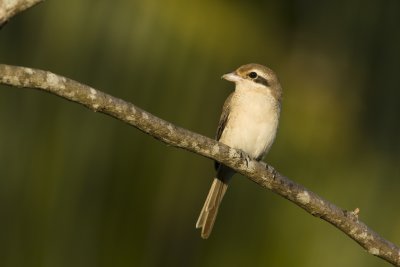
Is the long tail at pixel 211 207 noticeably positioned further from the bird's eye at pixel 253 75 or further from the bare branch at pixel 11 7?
the bare branch at pixel 11 7

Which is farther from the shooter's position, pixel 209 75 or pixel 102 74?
pixel 209 75

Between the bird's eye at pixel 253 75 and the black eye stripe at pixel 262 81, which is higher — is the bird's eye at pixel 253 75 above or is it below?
above

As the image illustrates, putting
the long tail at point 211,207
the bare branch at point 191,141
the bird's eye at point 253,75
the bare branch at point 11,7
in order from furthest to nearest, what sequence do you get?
1. the bird's eye at point 253,75
2. the long tail at point 211,207
3. the bare branch at point 191,141
4. the bare branch at point 11,7

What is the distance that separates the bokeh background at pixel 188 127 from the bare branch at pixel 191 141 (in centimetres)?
90

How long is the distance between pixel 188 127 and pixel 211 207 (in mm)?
671

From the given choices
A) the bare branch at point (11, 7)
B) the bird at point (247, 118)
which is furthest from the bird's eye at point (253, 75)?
the bare branch at point (11, 7)

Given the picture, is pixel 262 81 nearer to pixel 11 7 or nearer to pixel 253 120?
pixel 253 120

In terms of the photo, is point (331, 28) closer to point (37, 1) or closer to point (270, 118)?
point (270, 118)

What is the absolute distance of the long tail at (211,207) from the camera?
6348mm

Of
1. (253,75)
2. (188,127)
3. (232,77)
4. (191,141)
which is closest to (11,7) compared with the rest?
(191,141)

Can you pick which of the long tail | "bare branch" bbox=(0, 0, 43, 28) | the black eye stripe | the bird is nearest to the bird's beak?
the bird

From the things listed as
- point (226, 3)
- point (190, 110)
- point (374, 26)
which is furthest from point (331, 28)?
point (190, 110)

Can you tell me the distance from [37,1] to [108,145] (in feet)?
6.61

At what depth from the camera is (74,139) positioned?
233 inches
